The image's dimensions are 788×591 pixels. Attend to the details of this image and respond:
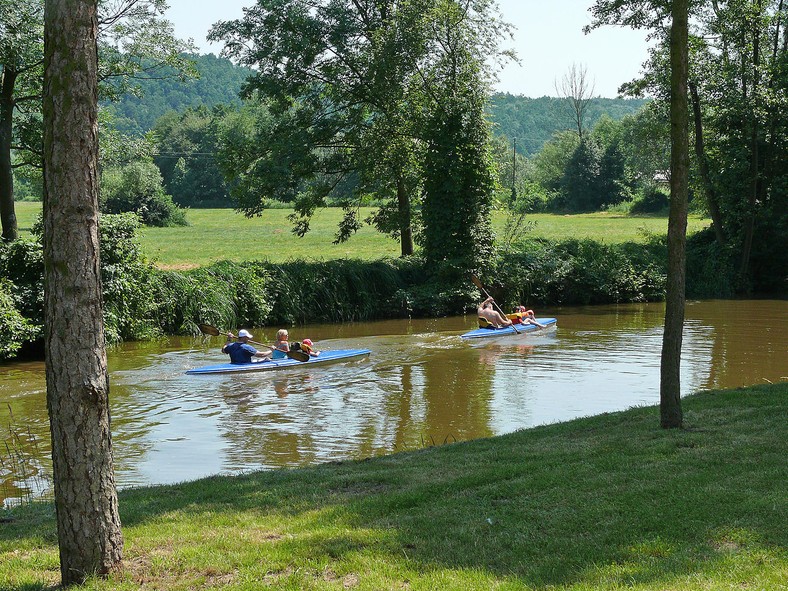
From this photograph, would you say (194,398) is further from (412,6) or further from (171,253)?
(171,253)

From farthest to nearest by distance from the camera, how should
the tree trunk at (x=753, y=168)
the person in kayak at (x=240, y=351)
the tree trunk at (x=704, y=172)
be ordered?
the tree trunk at (x=704, y=172) < the tree trunk at (x=753, y=168) < the person in kayak at (x=240, y=351)

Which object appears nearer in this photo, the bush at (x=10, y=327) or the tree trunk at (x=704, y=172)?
the bush at (x=10, y=327)

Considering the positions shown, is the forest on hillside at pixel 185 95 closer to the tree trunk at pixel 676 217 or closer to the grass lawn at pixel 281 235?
the grass lawn at pixel 281 235

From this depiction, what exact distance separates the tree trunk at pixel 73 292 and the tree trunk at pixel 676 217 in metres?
5.08

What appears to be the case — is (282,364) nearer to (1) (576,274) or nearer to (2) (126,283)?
(2) (126,283)

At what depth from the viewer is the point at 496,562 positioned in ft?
16.3

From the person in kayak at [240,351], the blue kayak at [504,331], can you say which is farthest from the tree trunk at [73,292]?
the blue kayak at [504,331]

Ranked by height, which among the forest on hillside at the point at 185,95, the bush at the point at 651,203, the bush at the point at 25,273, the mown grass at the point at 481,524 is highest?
the forest on hillside at the point at 185,95

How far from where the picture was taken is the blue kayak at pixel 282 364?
16719mm

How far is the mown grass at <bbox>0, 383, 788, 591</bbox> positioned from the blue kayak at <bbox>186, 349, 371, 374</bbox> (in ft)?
29.5

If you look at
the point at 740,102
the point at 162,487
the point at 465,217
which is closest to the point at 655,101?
the point at 740,102

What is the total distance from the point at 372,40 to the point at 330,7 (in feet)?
6.17

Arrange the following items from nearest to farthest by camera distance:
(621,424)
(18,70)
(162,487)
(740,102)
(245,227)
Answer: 1. (162,487)
2. (621,424)
3. (18,70)
4. (740,102)
5. (245,227)

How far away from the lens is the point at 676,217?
8.12 meters
